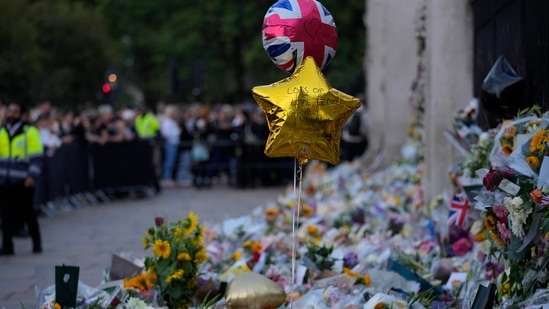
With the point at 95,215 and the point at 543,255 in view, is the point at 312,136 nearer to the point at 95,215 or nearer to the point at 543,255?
the point at 543,255

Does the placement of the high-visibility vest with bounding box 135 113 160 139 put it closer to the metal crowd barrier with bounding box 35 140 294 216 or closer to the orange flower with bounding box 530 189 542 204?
the metal crowd barrier with bounding box 35 140 294 216

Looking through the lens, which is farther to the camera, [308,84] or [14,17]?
[14,17]

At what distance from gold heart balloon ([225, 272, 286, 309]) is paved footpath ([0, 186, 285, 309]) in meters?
1.40

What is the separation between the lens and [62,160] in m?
19.3

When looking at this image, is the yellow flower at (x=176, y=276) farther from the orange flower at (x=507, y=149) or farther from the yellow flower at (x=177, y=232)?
the orange flower at (x=507, y=149)

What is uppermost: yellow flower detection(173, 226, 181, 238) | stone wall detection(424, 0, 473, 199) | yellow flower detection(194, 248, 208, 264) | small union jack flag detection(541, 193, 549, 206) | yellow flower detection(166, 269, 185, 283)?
stone wall detection(424, 0, 473, 199)

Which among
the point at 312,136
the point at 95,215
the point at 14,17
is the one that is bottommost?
the point at 95,215

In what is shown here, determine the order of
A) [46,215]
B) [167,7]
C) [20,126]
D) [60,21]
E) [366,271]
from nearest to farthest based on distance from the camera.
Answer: [366,271] < [20,126] < [46,215] < [60,21] < [167,7]

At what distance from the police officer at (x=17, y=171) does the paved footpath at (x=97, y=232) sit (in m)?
0.31

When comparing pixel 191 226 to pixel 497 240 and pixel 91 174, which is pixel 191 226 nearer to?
pixel 497 240

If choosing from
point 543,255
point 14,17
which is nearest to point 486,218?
point 543,255

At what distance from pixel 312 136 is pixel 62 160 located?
12838 mm

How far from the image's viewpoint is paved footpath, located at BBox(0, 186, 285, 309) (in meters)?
10.4

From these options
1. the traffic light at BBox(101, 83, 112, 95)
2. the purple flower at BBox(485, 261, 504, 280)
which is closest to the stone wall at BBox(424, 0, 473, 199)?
the purple flower at BBox(485, 261, 504, 280)
